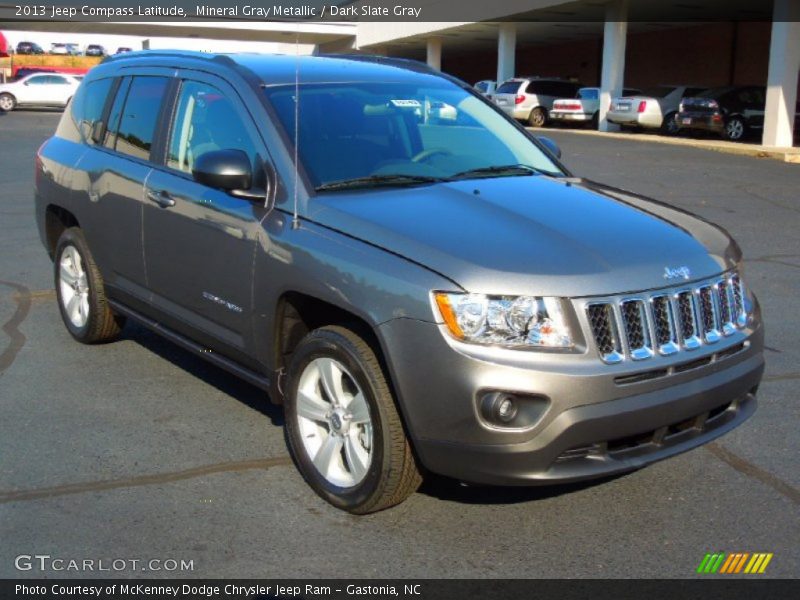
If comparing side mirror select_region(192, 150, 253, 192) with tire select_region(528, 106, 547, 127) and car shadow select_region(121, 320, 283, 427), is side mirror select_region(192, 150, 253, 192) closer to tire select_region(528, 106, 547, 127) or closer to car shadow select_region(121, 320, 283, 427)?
car shadow select_region(121, 320, 283, 427)

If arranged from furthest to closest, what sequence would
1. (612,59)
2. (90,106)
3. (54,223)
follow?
(612,59), (54,223), (90,106)

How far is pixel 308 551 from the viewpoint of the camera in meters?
3.84

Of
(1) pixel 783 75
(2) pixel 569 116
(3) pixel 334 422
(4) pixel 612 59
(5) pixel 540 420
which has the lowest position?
(3) pixel 334 422

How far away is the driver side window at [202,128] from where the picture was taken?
4.91m

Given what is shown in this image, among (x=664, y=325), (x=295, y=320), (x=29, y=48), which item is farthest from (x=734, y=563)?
(x=29, y=48)

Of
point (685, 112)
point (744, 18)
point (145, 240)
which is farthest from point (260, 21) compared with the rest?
point (145, 240)

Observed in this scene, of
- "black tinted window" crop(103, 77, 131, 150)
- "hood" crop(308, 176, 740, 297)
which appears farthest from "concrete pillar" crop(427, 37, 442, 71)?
"hood" crop(308, 176, 740, 297)

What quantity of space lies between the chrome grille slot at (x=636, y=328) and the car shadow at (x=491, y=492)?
0.81m

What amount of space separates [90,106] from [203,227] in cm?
222

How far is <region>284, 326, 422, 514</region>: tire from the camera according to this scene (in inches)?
153

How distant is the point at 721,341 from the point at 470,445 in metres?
1.26

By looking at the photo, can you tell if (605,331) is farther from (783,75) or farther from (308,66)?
(783,75)

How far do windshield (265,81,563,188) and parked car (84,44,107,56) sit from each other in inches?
2877

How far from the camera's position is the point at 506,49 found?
3884 cm
